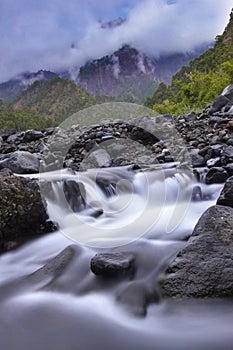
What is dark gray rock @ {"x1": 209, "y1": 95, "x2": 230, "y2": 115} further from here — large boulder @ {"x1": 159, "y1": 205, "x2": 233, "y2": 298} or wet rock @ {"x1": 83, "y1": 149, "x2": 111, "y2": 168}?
large boulder @ {"x1": 159, "y1": 205, "x2": 233, "y2": 298}

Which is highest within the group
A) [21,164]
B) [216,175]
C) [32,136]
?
[32,136]

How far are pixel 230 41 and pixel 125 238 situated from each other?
52791mm

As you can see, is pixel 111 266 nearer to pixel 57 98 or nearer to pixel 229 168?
pixel 229 168

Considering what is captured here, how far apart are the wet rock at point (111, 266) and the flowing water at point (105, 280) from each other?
7 cm

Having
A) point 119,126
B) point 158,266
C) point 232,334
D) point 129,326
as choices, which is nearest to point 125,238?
point 158,266

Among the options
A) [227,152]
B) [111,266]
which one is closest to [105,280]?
[111,266]

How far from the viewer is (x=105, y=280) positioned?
3217 millimetres

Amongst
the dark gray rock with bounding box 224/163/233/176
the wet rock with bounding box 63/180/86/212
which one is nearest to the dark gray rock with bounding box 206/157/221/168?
the dark gray rock with bounding box 224/163/233/176

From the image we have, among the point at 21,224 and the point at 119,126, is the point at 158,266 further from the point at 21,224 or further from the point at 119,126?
the point at 119,126

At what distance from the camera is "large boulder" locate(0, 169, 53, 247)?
4.26m

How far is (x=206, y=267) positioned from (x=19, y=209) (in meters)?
2.47

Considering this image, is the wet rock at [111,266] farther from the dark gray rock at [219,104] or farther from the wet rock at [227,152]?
the dark gray rock at [219,104]

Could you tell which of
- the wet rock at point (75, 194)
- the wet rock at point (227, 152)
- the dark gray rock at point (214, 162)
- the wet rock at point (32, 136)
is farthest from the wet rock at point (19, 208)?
the wet rock at point (32, 136)

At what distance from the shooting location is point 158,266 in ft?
11.4
